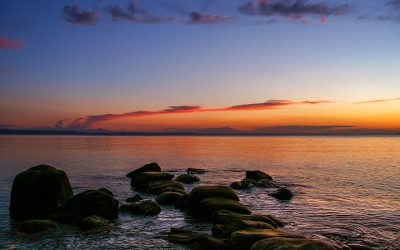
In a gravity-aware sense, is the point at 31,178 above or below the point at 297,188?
above

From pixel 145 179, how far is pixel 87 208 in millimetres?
14005

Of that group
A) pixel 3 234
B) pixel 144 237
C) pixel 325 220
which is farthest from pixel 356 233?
pixel 3 234

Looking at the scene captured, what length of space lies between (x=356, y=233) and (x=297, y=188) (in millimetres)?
16436

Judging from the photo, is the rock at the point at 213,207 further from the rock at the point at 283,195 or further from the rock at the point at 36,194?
the rock at the point at 36,194

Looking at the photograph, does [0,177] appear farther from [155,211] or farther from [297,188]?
[297,188]

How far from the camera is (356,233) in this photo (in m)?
19.7

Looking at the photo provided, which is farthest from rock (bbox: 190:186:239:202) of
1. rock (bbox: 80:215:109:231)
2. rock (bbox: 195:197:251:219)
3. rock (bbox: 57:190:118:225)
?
rock (bbox: 80:215:109:231)

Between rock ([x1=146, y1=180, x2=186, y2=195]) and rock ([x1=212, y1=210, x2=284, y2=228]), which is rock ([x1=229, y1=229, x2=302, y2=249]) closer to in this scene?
rock ([x1=212, y1=210, x2=284, y2=228])

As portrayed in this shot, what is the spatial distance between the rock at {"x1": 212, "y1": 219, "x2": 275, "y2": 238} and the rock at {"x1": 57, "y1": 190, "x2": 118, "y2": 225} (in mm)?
7104

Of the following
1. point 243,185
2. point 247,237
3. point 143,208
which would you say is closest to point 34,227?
point 143,208

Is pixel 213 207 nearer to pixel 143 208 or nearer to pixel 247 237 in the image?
pixel 143 208

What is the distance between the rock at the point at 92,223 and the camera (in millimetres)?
19869

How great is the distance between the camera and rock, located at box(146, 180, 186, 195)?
101 feet

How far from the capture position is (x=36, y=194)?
78.4 ft
